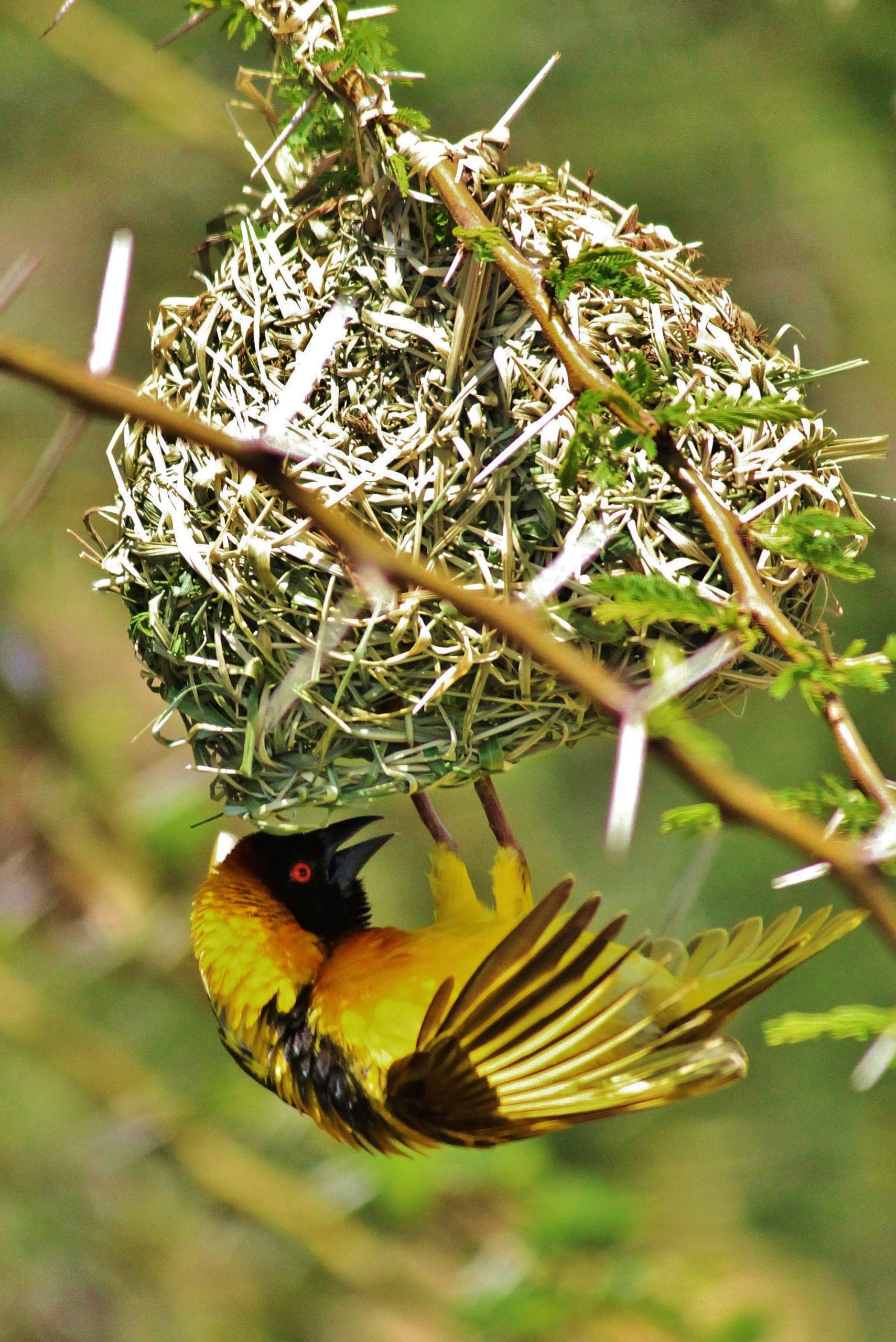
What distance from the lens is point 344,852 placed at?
250 centimetres

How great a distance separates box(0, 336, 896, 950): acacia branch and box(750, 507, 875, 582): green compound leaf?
1.50ft

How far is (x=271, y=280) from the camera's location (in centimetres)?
194

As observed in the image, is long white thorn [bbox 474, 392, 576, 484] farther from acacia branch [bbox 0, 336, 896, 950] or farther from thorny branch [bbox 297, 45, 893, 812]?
acacia branch [bbox 0, 336, 896, 950]

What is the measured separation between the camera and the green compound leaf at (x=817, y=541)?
4.82 ft

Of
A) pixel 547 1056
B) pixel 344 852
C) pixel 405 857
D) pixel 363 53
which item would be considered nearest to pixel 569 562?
pixel 363 53

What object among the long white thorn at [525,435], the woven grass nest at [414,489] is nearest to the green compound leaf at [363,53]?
the woven grass nest at [414,489]

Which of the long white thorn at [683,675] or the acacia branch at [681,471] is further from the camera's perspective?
the acacia branch at [681,471]

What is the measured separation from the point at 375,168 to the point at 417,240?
0.11m

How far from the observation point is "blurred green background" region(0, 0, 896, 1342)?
14.3 feet

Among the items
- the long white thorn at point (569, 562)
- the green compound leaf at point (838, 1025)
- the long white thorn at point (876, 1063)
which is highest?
the long white thorn at point (569, 562)

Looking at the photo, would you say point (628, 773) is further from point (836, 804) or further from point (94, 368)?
point (94, 368)

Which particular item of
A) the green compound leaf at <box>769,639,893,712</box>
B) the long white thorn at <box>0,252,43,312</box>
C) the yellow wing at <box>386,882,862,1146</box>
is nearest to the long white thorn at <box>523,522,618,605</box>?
the green compound leaf at <box>769,639,893,712</box>

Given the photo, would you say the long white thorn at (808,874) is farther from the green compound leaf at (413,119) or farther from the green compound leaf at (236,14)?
the green compound leaf at (236,14)

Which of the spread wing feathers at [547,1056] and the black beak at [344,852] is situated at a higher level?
the black beak at [344,852]
